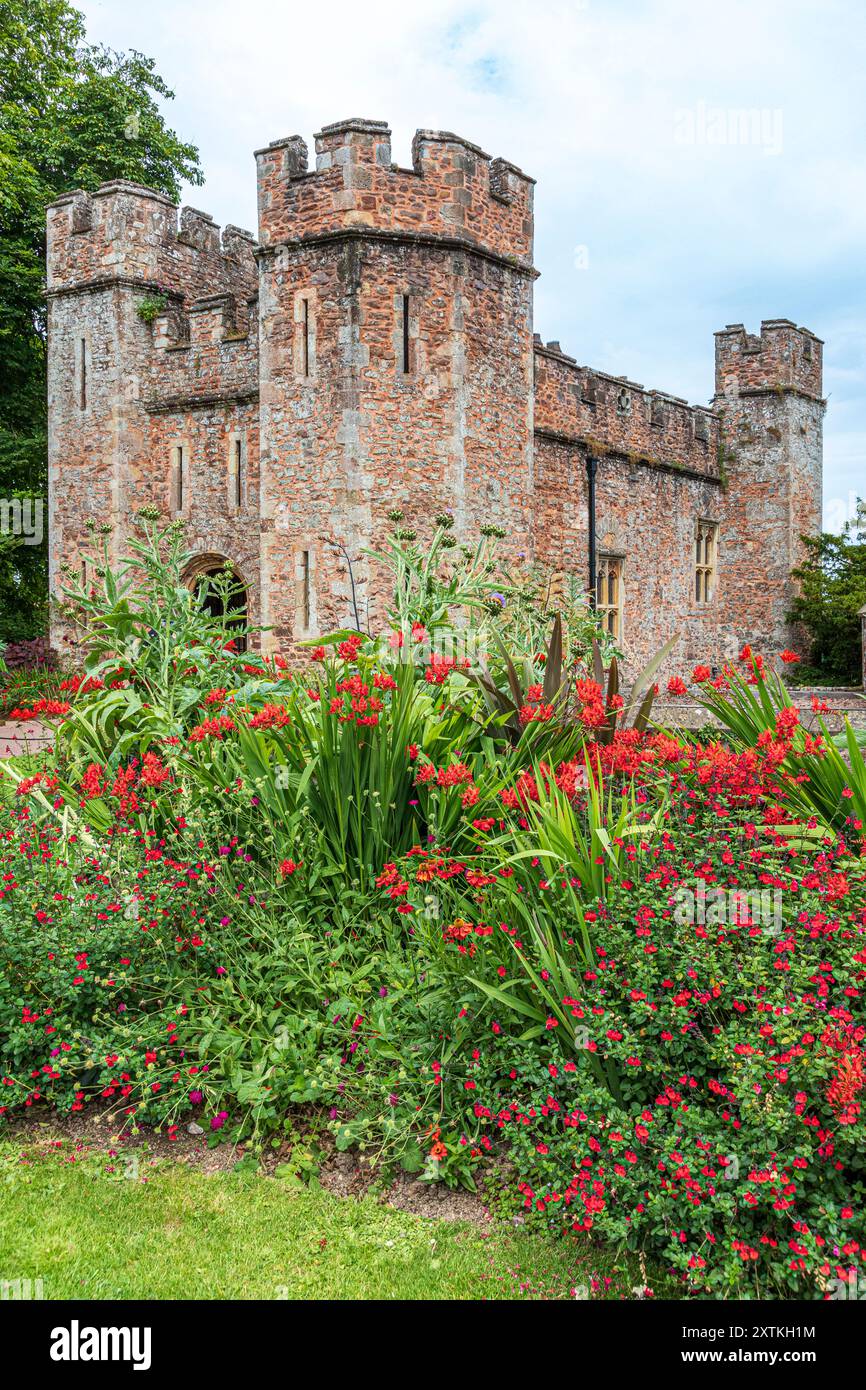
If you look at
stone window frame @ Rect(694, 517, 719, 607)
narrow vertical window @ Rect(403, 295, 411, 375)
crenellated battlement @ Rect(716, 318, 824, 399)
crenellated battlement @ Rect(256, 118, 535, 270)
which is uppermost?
crenellated battlement @ Rect(716, 318, 824, 399)

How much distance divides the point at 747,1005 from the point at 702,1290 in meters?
0.81

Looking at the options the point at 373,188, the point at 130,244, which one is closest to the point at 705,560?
the point at 373,188

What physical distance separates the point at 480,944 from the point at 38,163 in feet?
71.7

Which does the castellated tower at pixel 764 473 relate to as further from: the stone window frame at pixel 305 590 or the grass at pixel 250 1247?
the grass at pixel 250 1247

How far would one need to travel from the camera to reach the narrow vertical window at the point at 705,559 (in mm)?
21859

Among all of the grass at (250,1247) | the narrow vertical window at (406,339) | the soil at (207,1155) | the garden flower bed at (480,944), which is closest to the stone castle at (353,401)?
the narrow vertical window at (406,339)

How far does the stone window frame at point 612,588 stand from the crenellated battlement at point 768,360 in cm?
589

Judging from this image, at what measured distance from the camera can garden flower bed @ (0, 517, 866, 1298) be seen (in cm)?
304

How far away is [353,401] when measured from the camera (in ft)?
40.9

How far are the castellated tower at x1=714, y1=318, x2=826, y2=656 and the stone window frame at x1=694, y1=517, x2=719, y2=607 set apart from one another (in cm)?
20

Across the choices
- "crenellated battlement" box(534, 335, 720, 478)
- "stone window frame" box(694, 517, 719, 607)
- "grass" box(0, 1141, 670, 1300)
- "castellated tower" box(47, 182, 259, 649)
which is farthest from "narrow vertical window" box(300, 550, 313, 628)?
"stone window frame" box(694, 517, 719, 607)

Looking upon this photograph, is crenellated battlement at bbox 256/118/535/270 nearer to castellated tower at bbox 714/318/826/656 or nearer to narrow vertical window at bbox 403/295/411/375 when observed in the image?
narrow vertical window at bbox 403/295/411/375

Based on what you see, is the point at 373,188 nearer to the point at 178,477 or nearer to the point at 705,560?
the point at 178,477

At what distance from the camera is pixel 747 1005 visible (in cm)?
329
